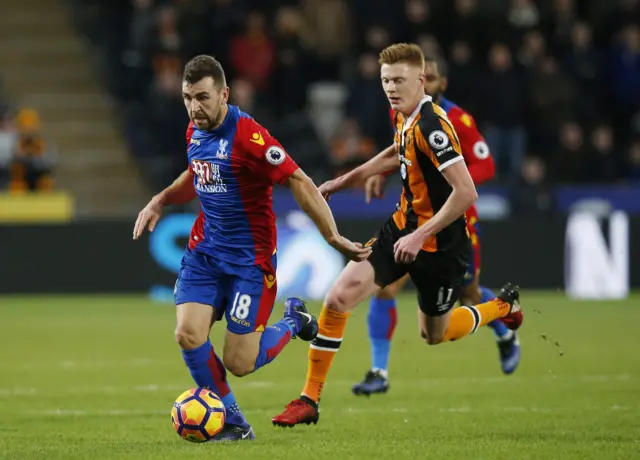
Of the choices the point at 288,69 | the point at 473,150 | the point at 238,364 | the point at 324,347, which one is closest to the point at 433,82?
the point at 473,150

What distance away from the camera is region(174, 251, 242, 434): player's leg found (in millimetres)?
6703

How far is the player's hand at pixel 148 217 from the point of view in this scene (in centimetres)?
702

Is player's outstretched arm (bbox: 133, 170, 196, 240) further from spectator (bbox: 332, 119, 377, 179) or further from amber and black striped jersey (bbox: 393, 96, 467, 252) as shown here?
spectator (bbox: 332, 119, 377, 179)

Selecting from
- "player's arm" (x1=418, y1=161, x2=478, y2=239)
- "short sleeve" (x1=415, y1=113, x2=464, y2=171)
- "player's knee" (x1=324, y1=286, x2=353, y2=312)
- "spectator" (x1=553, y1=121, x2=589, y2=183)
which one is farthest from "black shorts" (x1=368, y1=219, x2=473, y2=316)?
"spectator" (x1=553, y1=121, x2=589, y2=183)

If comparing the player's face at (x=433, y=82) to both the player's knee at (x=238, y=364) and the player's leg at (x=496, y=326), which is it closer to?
the player's leg at (x=496, y=326)

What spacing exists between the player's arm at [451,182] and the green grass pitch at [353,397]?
108 cm

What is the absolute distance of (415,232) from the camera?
23.1ft

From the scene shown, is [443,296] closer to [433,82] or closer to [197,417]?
[433,82]

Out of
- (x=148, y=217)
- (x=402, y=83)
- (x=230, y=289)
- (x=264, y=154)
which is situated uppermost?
(x=402, y=83)

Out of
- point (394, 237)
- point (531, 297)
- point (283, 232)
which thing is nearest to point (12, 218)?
point (283, 232)

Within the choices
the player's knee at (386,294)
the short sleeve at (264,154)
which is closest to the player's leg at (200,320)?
the short sleeve at (264,154)

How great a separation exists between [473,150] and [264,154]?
2.31m

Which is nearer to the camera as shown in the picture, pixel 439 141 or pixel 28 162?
pixel 439 141

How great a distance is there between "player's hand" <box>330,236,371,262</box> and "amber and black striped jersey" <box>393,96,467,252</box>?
65 centimetres
